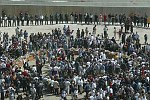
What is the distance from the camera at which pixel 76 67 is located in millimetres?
42438

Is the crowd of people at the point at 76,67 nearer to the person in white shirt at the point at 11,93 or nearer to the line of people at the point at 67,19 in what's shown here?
the person in white shirt at the point at 11,93

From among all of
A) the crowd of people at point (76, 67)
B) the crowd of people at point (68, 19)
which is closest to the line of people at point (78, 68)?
the crowd of people at point (76, 67)

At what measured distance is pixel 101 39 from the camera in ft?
168

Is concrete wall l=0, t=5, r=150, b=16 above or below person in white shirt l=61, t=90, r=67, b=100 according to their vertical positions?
above

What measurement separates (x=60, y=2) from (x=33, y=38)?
18.0 m

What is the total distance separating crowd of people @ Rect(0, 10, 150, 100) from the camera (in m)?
37.8

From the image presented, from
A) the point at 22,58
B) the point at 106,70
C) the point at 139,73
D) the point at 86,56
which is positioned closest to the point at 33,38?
the point at 22,58

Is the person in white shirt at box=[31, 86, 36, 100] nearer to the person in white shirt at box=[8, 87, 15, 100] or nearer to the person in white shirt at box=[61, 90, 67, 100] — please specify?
the person in white shirt at box=[8, 87, 15, 100]

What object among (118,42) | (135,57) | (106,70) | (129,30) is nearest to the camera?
(106,70)

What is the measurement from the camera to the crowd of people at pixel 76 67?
124 feet

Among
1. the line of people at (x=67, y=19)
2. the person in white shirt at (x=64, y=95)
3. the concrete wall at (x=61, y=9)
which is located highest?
the concrete wall at (x=61, y=9)

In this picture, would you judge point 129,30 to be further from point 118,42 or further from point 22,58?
point 22,58

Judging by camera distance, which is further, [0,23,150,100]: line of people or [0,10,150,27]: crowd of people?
[0,10,150,27]: crowd of people

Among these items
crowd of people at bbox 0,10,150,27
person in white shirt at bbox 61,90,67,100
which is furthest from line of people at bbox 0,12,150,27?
person in white shirt at bbox 61,90,67,100
